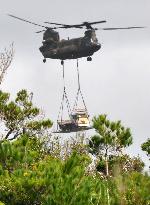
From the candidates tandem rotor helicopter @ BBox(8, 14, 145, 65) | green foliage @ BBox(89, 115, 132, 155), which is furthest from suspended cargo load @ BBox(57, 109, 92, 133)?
green foliage @ BBox(89, 115, 132, 155)

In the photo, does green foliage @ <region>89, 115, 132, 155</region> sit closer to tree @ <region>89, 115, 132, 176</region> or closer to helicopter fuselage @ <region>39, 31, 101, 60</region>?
tree @ <region>89, 115, 132, 176</region>

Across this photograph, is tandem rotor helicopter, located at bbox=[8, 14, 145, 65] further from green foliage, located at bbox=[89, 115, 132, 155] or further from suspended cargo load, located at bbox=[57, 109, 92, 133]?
green foliage, located at bbox=[89, 115, 132, 155]

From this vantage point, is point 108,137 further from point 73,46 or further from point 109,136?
point 73,46

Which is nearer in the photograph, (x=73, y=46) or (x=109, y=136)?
(x=109, y=136)

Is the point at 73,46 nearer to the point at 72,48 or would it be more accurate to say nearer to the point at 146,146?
the point at 72,48

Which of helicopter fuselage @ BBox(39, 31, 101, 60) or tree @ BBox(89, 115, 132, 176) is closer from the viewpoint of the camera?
tree @ BBox(89, 115, 132, 176)

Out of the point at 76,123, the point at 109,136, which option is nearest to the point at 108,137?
the point at 109,136

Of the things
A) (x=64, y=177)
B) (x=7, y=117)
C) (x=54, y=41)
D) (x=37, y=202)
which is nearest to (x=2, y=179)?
(x=37, y=202)

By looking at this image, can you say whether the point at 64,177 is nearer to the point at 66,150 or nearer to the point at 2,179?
the point at 2,179

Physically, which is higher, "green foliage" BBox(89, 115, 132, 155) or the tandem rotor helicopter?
the tandem rotor helicopter

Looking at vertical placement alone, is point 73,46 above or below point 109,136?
above

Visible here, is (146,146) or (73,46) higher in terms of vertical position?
(73,46)

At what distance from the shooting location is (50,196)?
19.4 metres

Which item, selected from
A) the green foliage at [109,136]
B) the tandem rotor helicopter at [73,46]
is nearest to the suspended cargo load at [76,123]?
the tandem rotor helicopter at [73,46]
